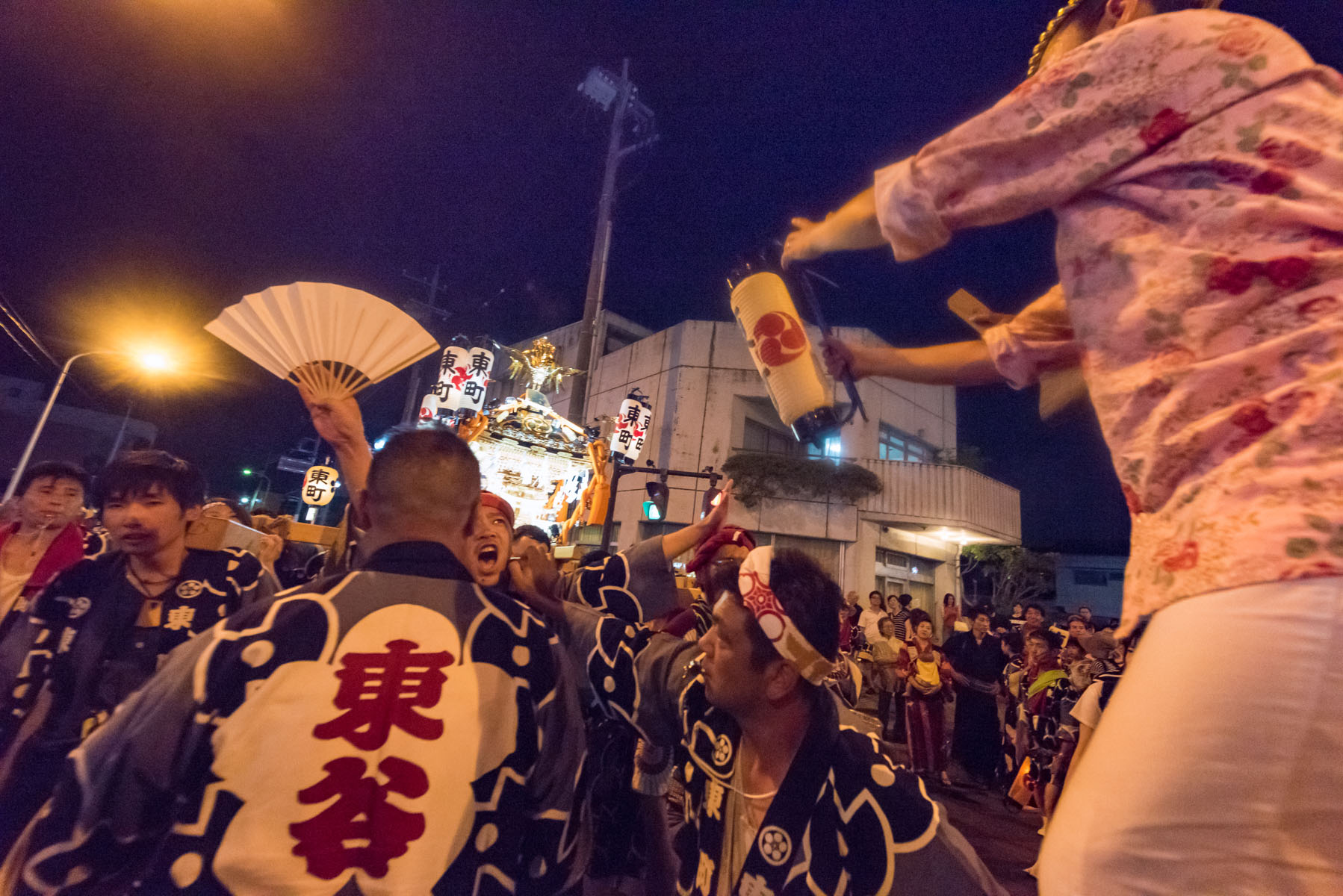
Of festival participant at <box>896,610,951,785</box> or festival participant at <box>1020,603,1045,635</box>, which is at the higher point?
festival participant at <box>1020,603,1045,635</box>

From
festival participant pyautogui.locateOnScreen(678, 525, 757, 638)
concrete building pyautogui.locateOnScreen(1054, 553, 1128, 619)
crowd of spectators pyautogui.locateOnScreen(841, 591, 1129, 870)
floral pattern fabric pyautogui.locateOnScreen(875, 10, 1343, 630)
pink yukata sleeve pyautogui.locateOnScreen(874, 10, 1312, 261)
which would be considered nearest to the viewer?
floral pattern fabric pyautogui.locateOnScreen(875, 10, 1343, 630)

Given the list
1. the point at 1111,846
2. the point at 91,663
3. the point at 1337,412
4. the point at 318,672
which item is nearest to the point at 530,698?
the point at 318,672

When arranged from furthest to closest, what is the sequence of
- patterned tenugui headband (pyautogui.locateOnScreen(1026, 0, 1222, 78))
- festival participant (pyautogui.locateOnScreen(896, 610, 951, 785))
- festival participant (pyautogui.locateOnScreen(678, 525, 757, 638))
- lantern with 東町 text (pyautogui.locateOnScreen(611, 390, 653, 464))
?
1. lantern with 東町 text (pyautogui.locateOnScreen(611, 390, 653, 464))
2. festival participant (pyautogui.locateOnScreen(896, 610, 951, 785))
3. festival participant (pyautogui.locateOnScreen(678, 525, 757, 638))
4. patterned tenugui headband (pyautogui.locateOnScreen(1026, 0, 1222, 78))

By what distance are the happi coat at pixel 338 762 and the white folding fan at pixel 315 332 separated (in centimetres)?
140

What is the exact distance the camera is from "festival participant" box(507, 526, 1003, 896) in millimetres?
1721

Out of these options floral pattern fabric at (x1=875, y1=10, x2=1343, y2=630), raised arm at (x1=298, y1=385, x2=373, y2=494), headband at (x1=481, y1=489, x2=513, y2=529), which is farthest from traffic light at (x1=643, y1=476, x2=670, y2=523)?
floral pattern fabric at (x1=875, y1=10, x2=1343, y2=630)

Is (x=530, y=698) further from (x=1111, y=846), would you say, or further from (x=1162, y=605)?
(x=1162, y=605)

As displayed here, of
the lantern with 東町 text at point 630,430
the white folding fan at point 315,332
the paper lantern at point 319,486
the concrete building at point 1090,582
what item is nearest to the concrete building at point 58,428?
the paper lantern at point 319,486

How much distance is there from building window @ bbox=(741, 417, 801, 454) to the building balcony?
2789 millimetres

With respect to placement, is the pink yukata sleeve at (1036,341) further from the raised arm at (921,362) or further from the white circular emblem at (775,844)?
the white circular emblem at (775,844)

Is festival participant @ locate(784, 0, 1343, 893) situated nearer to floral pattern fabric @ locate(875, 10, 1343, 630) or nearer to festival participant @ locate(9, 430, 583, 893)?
floral pattern fabric @ locate(875, 10, 1343, 630)

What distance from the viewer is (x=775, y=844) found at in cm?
191

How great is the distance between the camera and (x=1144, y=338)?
1035 millimetres

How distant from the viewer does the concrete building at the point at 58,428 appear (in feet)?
98.4
